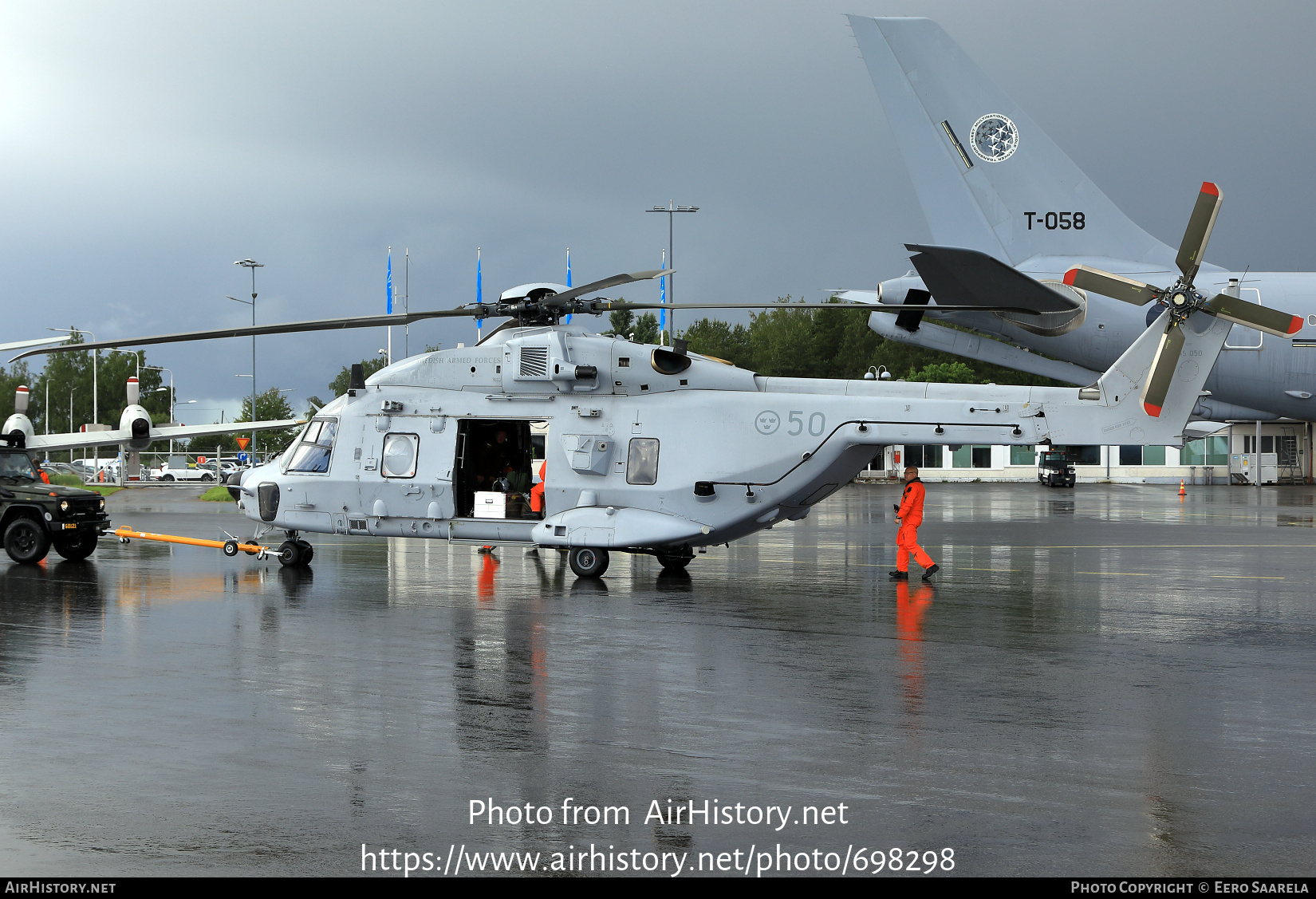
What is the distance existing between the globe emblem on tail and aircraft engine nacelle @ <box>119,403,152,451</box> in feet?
65.7

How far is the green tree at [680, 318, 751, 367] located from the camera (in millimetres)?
102000

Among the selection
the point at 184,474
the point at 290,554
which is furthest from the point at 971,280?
the point at 184,474

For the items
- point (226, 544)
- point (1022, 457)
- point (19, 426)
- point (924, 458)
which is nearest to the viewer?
point (226, 544)

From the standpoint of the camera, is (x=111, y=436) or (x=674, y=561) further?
(x=111, y=436)

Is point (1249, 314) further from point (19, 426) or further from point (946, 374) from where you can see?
point (946, 374)

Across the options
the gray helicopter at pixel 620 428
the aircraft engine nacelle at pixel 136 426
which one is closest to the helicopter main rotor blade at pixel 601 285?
the gray helicopter at pixel 620 428

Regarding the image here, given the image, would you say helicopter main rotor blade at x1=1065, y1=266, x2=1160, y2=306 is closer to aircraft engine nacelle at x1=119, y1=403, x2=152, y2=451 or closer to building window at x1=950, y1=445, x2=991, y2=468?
aircraft engine nacelle at x1=119, y1=403, x2=152, y2=451

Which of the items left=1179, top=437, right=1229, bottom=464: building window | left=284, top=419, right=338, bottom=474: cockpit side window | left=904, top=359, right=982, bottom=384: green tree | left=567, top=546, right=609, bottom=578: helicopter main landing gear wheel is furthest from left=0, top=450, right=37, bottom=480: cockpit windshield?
left=1179, top=437, right=1229, bottom=464: building window

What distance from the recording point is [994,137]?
70.6ft

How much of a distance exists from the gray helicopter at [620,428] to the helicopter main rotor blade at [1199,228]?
674 millimetres

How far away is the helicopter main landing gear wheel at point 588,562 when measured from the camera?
15.6 m

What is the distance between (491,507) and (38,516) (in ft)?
27.1
